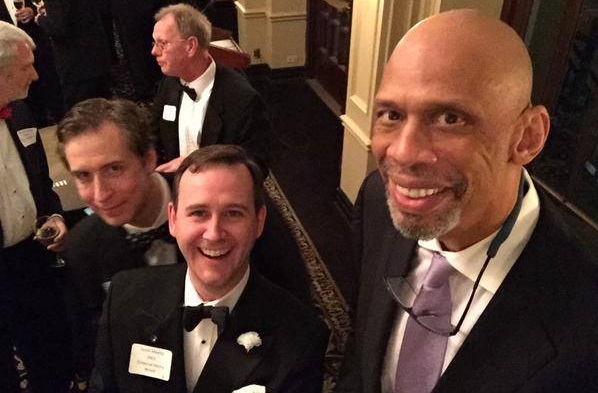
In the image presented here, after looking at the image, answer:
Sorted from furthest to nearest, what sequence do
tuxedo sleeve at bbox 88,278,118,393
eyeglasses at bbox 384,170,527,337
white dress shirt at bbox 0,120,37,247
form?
white dress shirt at bbox 0,120,37,247
tuxedo sleeve at bbox 88,278,118,393
eyeglasses at bbox 384,170,527,337

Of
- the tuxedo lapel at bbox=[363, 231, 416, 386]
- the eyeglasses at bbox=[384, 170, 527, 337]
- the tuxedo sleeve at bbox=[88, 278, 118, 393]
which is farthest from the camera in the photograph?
the tuxedo sleeve at bbox=[88, 278, 118, 393]

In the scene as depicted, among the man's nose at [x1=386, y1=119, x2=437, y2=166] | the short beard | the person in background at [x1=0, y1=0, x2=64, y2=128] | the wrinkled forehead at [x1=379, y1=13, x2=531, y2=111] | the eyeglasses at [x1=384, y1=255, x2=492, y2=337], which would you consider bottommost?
the person in background at [x1=0, y1=0, x2=64, y2=128]

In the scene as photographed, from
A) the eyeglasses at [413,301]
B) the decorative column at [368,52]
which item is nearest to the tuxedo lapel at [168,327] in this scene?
the eyeglasses at [413,301]

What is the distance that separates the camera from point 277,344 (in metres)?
1.54

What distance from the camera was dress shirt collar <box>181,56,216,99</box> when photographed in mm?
3002

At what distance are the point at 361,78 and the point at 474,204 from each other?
262 cm

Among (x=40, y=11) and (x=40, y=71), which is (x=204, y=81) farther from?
(x=40, y=71)

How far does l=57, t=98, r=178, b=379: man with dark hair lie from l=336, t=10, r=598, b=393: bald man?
37.7 inches

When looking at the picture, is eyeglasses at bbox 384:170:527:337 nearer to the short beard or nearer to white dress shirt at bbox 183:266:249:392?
the short beard

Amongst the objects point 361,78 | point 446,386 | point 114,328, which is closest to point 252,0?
point 361,78

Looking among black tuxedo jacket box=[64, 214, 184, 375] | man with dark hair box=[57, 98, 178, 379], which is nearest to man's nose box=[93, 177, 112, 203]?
man with dark hair box=[57, 98, 178, 379]

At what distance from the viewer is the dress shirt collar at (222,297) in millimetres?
1588

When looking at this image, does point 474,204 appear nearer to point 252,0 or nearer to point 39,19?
point 39,19

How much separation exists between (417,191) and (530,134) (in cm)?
27
